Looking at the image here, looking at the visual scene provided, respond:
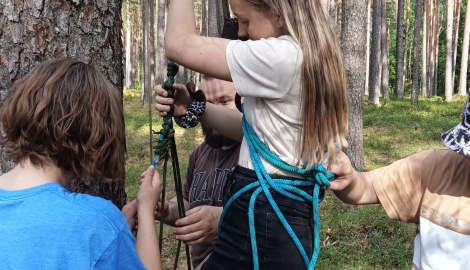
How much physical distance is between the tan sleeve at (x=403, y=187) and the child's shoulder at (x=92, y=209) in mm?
1123

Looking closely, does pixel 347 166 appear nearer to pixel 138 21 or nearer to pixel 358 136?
pixel 358 136

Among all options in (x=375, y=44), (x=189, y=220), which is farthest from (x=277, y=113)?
(x=375, y=44)

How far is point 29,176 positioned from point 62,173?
0.32ft

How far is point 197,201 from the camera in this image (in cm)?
224

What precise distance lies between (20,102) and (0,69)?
0.69 m

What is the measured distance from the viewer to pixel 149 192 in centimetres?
168

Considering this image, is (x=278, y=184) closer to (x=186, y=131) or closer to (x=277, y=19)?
(x=277, y=19)

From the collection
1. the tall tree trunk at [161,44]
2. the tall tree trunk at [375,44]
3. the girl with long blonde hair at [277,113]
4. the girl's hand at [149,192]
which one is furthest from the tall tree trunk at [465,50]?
the girl's hand at [149,192]

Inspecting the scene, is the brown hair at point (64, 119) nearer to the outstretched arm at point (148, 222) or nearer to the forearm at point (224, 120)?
the outstretched arm at point (148, 222)

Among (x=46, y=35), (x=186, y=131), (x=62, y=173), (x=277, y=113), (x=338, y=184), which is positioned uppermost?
(x=46, y=35)

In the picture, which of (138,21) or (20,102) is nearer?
(20,102)

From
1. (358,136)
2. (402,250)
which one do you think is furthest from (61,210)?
(358,136)

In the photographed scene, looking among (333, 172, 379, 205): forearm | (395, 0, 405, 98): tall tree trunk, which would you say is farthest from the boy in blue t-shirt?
(395, 0, 405, 98): tall tree trunk

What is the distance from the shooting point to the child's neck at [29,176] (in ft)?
4.51
